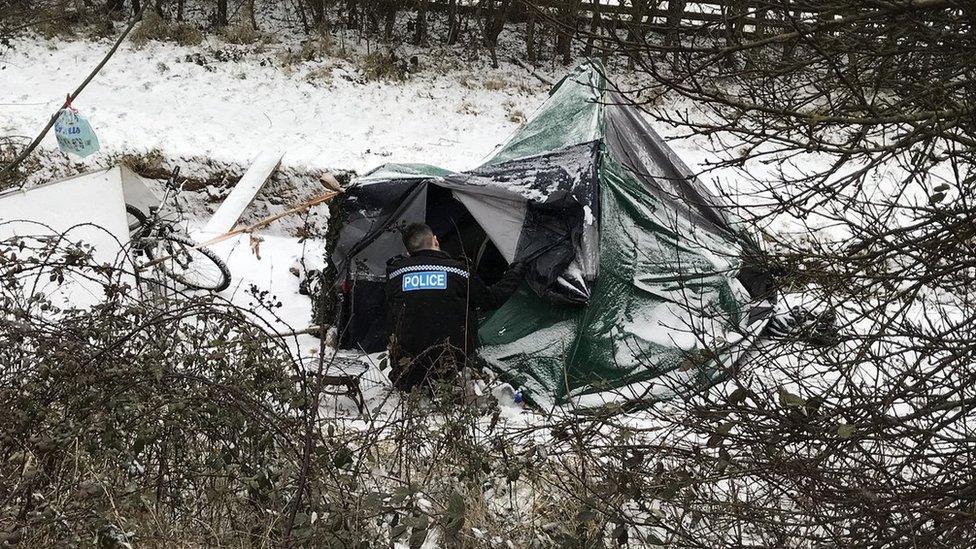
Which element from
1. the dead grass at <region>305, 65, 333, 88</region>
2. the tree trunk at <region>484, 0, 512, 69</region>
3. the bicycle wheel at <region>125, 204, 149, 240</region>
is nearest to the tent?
the bicycle wheel at <region>125, 204, 149, 240</region>

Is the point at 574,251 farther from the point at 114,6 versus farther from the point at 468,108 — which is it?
the point at 114,6

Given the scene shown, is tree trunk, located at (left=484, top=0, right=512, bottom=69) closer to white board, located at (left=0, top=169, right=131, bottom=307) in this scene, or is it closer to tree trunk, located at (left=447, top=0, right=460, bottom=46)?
tree trunk, located at (left=447, top=0, right=460, bottom=46)

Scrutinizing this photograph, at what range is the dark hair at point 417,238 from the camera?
17.5ft

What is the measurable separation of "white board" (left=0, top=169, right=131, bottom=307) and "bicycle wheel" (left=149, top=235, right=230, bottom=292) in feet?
1.28

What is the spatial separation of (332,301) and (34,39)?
8.49 meters

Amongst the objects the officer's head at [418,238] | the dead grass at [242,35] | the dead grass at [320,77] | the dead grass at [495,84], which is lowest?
the dead grass at [320,77]

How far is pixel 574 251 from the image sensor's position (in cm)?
550

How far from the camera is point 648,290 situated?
5.84 metres

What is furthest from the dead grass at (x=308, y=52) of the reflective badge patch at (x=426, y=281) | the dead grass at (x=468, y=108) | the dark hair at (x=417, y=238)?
the reflective badge patch at (x=426, y=281)

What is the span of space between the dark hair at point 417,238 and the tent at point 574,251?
1.47 feet

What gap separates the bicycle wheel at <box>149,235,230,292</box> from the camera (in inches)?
257

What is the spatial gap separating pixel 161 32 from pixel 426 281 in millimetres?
9186

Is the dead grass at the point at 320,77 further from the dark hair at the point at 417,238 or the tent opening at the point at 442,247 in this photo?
the dark hair at the point at 417,238

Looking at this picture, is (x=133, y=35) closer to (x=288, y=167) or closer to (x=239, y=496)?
(x=288, y=167)
